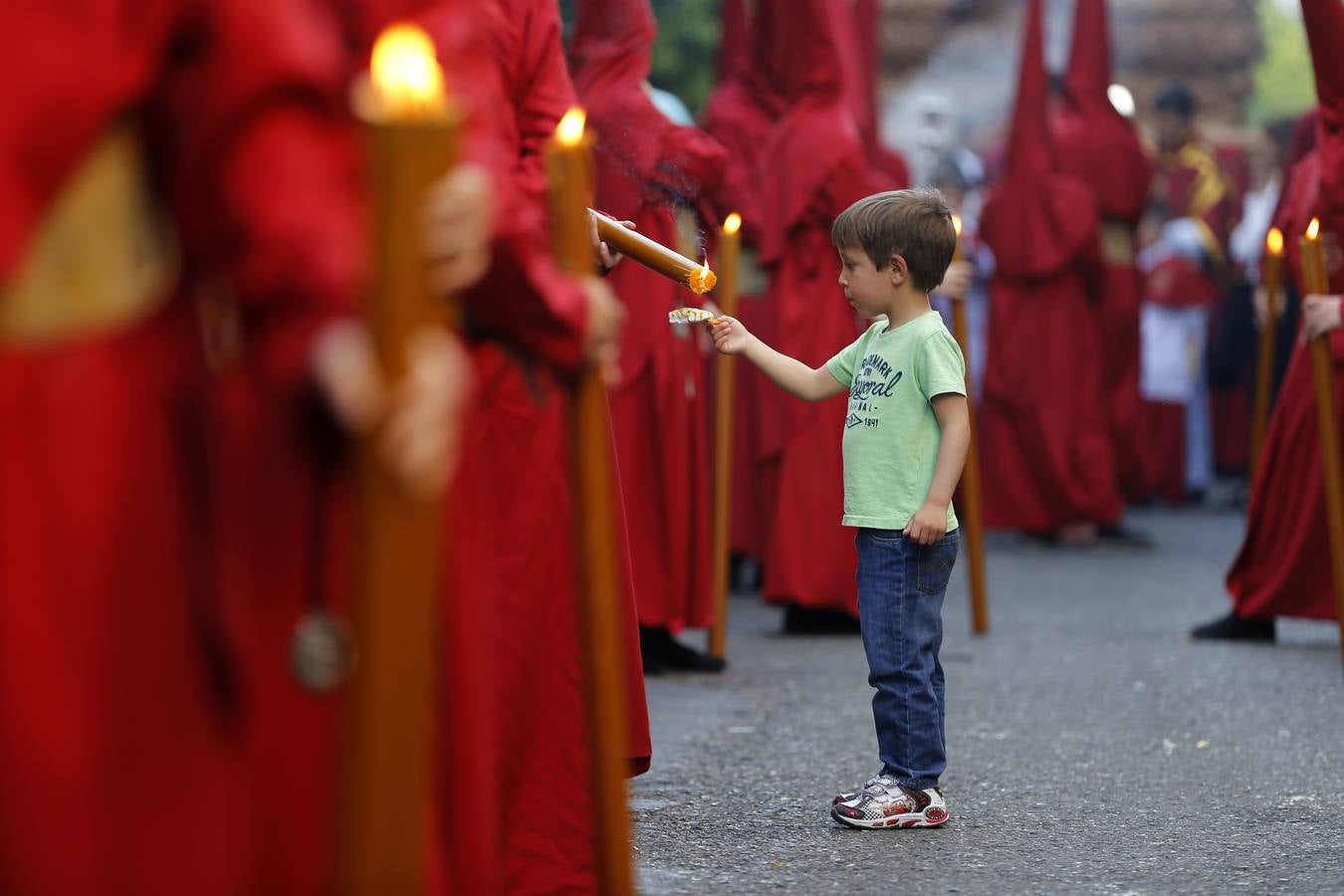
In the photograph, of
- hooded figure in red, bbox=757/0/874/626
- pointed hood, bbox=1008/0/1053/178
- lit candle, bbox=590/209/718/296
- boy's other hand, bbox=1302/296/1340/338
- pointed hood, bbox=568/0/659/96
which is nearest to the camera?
lit candle, bbox=590/209/718/296

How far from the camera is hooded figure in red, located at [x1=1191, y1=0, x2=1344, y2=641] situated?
6672 millimetres

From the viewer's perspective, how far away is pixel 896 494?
4.33 m

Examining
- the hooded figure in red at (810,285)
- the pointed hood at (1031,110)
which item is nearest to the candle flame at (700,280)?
the hooded figure in red at (810,285)

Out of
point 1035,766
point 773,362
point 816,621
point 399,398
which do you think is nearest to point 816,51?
point 816,621

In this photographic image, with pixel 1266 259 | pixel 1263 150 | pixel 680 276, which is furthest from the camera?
pixel 1263 150

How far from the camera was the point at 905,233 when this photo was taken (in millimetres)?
4324

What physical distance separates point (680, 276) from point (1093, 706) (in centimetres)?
298

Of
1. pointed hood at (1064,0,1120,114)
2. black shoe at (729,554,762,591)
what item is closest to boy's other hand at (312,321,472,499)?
black shoe at (729,554,762,591)

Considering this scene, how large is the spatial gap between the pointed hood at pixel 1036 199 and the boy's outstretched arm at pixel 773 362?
6.96m

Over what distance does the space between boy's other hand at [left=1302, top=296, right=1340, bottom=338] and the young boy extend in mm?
2035

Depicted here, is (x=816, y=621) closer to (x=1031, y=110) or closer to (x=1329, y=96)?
(x=1329, y=96)

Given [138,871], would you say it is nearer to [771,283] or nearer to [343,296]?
[343,296]

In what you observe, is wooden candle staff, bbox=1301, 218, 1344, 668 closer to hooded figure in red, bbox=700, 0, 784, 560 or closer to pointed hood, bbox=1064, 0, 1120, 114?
hooded figure in red, bbox=700, 0, 784, 560

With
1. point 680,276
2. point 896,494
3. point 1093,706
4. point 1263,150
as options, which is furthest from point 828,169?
point 1263,150
